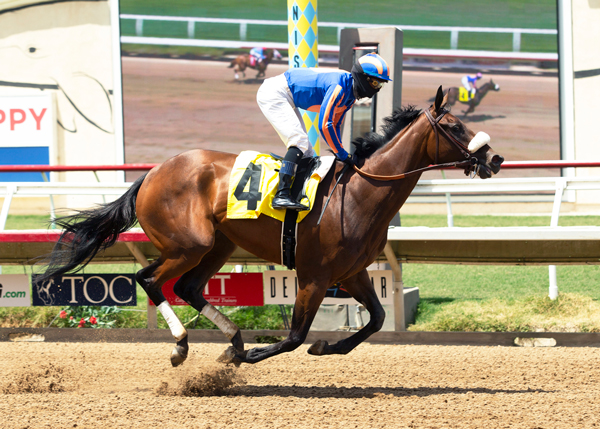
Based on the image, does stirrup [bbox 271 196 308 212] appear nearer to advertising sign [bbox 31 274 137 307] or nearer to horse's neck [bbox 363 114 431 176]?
horse's neck [bbox 363 114 431 176]

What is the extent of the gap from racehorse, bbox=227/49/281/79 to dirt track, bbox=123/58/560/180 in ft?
0.45

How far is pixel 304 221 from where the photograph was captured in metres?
3.71

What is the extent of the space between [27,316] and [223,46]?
9747mm

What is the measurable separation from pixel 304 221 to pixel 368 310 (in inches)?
27.5

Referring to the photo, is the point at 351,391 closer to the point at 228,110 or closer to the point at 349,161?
the point at 349,161

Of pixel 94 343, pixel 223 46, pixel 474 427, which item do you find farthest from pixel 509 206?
pixel 474 427

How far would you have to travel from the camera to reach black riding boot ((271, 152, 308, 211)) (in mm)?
3625

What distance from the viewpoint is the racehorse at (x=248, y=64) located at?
46.9 ft

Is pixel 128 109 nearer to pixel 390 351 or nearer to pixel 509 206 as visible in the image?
pixel 509 206

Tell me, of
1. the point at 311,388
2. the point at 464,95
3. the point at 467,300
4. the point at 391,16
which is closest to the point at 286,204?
the point at 311,388

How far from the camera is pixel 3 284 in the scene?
18.7 ft

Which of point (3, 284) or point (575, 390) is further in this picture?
point (3, 284)

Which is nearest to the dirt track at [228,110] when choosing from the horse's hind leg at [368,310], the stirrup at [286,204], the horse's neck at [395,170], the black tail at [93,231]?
the black tail at [93,231]

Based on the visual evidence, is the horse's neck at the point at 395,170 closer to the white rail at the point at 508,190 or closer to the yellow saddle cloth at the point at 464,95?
the white rail at the point at 508,190
